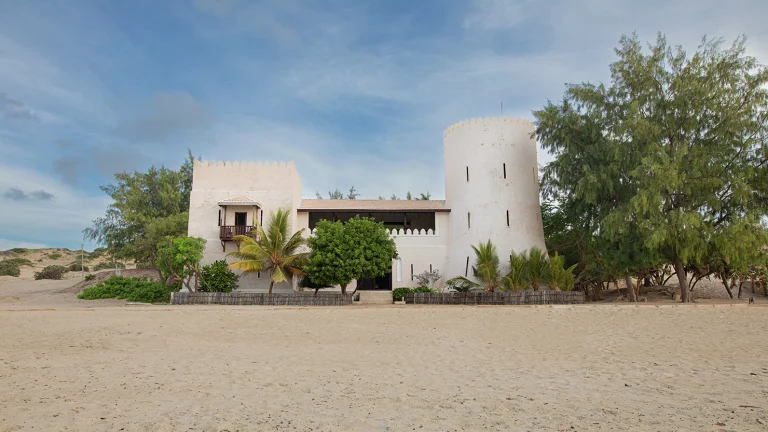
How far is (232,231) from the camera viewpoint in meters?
21.9

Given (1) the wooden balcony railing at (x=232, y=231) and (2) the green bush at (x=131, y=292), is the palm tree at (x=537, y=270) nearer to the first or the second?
(1) the wooden balcony railing at (x=232, y=231)

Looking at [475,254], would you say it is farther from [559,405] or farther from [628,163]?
[559,405]

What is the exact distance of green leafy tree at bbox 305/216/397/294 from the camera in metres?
19.4

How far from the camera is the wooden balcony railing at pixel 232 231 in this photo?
21.8 m

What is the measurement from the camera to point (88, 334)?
10609 mm

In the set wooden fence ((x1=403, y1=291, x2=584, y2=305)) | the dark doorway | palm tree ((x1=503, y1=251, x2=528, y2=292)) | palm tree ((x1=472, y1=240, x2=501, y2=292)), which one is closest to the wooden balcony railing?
the dark doorway

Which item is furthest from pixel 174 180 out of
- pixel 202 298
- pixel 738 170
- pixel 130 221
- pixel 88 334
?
Answer: pixel 738 170

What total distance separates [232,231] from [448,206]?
974 cm

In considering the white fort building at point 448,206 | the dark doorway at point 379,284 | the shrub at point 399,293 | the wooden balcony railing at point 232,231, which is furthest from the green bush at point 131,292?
the shrub at point 399,293

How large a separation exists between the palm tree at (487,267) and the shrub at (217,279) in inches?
393

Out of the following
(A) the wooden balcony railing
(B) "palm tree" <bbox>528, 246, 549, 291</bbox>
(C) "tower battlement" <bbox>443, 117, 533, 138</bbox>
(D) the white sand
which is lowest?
(D) the white sand

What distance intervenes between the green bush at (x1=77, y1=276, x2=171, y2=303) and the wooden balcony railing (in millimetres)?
3397

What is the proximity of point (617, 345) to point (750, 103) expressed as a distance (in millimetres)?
12661

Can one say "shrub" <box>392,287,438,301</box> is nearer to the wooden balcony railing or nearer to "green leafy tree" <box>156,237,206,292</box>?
the wooden balcony railing
